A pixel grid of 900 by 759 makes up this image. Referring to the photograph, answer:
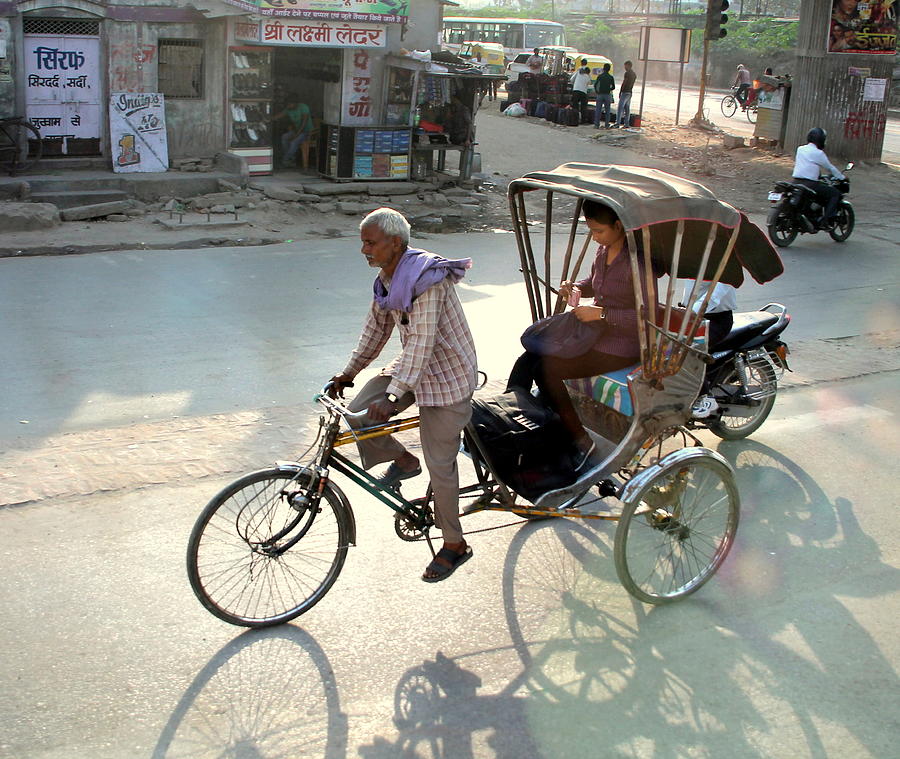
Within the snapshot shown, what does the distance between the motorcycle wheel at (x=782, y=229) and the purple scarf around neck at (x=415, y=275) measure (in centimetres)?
1005

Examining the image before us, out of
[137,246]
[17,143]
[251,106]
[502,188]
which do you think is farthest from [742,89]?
[137,246]

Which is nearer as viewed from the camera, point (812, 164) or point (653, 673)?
point (653, 673)

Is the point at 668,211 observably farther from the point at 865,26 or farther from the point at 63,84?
the point at 865,26

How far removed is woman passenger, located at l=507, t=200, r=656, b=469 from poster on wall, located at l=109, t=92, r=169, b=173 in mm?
11205

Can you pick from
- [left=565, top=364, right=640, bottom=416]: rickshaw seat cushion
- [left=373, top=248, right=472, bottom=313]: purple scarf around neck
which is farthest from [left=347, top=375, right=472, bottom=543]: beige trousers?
[left=565, top=364, right=640, bottom=416]: rickshaw seat cushion

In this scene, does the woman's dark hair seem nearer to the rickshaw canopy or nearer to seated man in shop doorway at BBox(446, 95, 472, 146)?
the rickshaw canopy

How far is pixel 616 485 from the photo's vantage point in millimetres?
4699

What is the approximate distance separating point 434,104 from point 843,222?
6770 mm

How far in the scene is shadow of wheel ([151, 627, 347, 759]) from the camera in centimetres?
325

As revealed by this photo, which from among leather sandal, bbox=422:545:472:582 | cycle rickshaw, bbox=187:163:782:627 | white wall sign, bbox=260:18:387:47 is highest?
white wall sign, bbox=260:18:387:47

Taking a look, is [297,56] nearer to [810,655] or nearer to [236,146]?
[236,146]

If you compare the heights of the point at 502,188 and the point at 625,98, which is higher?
the point at 625,98

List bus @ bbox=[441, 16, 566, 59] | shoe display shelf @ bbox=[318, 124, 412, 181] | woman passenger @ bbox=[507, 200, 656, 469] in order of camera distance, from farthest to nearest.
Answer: bus @ bbox=[441, 16, 566, 59], shoe display shelf @ bbox=[318, 124, 412, 181], woman passenger @ bbox=[507, 200, 656, 469]

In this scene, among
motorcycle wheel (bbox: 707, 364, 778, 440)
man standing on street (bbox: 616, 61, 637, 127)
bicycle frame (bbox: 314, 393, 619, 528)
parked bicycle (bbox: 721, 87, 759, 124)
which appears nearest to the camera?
bicycle frame (bbox: 314, 393, 619, 528)
